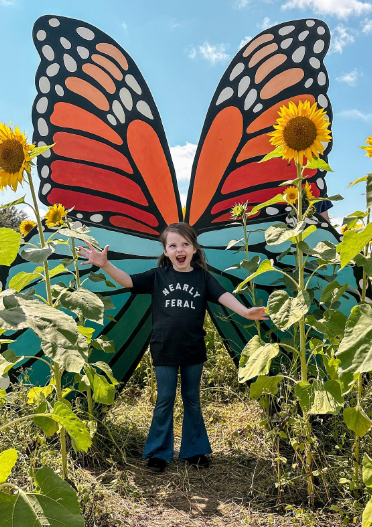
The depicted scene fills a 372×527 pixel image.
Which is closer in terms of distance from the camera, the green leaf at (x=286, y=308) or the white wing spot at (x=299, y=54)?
the green leaf at (x=286, y=308)

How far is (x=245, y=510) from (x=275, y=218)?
6.19ft

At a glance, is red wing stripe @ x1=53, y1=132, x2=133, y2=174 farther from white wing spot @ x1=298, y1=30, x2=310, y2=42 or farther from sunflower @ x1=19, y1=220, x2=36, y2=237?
white wing spot @ x1=298, y1=30, x2=310, y2=42

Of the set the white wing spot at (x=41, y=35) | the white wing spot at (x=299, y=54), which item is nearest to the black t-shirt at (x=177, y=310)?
the white wing spot at (x=299, y=54)

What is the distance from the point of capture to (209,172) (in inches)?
130

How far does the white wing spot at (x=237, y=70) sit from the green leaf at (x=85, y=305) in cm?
229

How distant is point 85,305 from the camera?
170cm

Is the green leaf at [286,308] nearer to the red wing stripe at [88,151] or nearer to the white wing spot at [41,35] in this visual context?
the red wing stripe at [88,151]

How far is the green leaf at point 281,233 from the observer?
172cm

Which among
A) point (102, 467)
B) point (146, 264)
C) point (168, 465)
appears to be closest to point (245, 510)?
point (168, 465)

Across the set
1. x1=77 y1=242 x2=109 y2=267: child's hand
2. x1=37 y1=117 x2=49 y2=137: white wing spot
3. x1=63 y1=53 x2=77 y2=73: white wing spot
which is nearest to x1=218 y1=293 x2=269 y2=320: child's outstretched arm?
x1=77 y1=242 x2=109 y2=267: child's hand

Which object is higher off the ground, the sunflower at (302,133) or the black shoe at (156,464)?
the sunflower at (302,133)

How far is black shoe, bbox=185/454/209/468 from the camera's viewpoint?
102 inches

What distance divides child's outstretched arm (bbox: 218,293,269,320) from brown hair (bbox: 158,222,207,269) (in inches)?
13.3

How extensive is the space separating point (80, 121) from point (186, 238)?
1.20 meters
